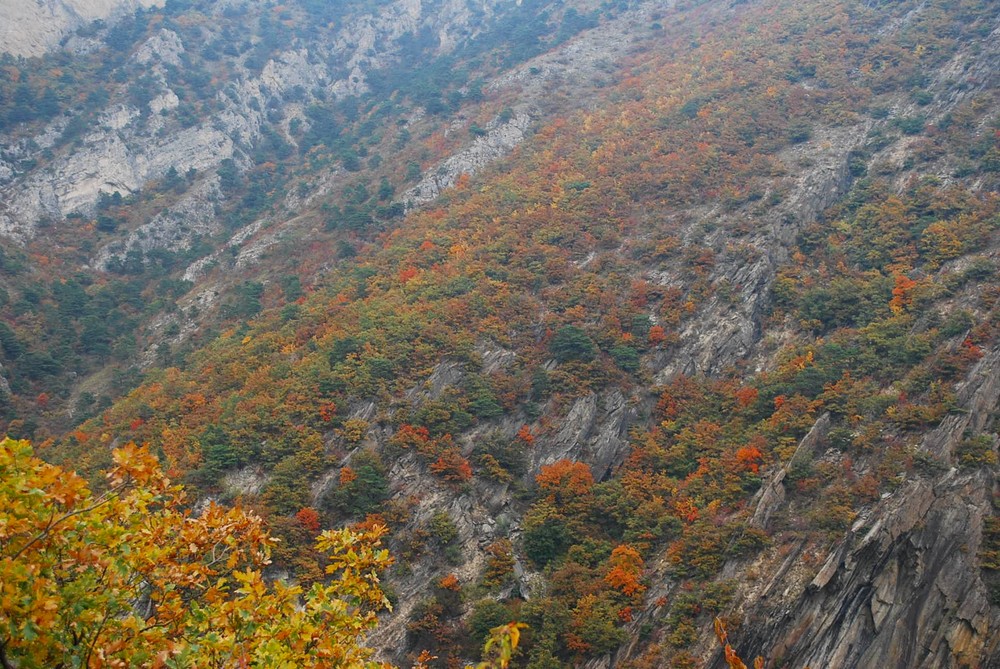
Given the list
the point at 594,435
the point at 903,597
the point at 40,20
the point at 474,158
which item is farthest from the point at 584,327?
the point at 40,20

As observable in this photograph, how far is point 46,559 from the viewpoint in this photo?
5.11 meters

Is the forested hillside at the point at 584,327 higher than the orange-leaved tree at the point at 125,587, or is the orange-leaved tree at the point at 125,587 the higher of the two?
the orange-leaved tree at the point at 125,587

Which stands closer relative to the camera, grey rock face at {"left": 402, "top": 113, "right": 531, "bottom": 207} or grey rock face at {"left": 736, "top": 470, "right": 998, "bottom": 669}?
grey rock face at {"left": 736, "top": 470, "right": 998, "bottom": 669}

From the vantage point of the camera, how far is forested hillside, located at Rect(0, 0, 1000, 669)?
18.8 meters

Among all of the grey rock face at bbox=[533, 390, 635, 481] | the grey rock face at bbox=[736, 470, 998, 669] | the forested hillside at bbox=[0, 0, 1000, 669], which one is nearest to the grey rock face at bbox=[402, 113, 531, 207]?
the forested hillside at bbox=[0, 0, 1000, 669]

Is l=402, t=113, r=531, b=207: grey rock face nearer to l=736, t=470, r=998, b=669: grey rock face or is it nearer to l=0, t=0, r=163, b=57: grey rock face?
l=736, t=470, r=998, b=669: grey rock face

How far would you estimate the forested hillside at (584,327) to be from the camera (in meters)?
18.8

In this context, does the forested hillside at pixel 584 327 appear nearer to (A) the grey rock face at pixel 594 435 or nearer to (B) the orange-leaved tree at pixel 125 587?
(A) the grey rock face at pixel 594 435

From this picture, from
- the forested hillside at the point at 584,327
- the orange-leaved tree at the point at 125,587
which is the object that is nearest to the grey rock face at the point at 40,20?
the forested hillside at the point at 584,327

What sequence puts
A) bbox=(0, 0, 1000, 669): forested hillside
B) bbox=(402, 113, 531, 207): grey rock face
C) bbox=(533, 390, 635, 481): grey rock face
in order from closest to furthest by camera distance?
bbox=(0, 0, 1000, 669): forested hillside, bbox=(533, 390, 635, 481): grey rock face, bbox=(402, 113, 531, 207): grey rock face

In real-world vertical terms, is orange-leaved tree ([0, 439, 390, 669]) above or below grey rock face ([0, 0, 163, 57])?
below

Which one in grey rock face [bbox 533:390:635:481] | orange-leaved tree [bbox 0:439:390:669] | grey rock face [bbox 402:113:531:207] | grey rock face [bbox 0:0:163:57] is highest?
grey rock face [bbox 0:0:163:57]

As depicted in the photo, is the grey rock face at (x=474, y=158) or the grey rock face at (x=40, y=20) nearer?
the grey rock face at (x=474, y=158)

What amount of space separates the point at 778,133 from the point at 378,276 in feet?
98.6
